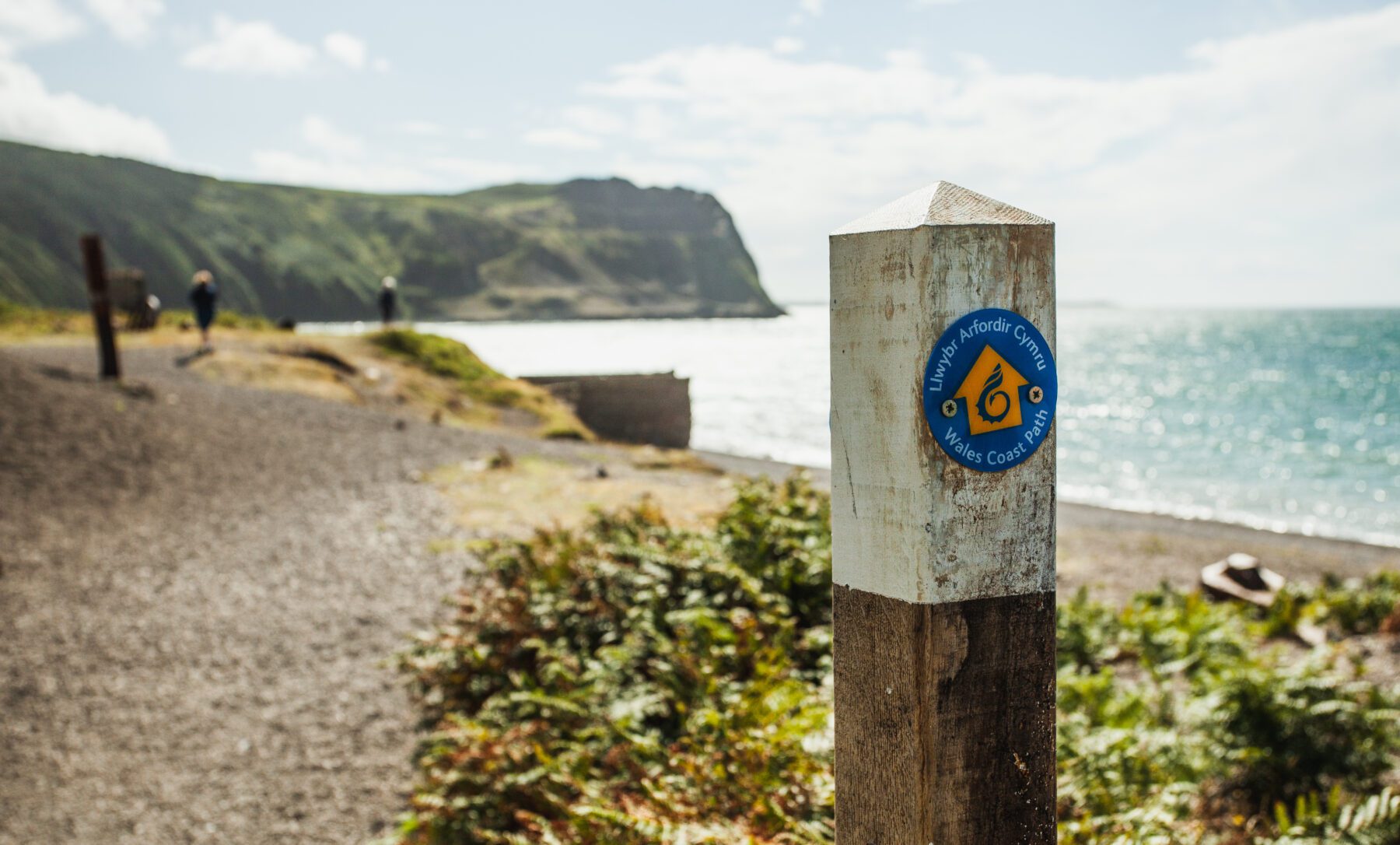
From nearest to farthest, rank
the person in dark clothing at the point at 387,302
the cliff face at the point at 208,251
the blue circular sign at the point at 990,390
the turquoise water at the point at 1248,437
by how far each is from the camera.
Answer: the blue circular sign at the point at 990,390 < the person in dark clothing at the point at 387,302 < the turquoise water at the point at 1248,437 < the cliff face at the point at 208,251

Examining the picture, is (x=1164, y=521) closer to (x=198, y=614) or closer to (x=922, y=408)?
(x=198, y=614)

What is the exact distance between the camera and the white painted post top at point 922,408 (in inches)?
67.9

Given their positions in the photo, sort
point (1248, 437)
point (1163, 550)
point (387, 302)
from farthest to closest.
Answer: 1. point (1248, 437)
2. point (387, 302)
3. point (1163, 550)

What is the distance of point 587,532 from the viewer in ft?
26.0

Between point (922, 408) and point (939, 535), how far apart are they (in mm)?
233

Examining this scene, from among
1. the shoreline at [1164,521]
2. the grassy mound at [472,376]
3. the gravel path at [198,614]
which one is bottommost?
the shoreline at [1164,521]

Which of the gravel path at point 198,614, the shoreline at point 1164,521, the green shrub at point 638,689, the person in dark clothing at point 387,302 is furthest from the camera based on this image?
the person in dark clothing at point 387,302

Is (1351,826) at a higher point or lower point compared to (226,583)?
higher

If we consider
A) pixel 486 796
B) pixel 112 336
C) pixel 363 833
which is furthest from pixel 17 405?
pixel 486 796

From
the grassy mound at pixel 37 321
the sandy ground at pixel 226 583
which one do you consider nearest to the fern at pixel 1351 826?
the sandy ground at pixel 226 583

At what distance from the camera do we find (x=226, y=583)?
9477 mm

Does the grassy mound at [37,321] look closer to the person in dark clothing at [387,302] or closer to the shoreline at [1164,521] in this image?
the person in dark clothing at [387,302]

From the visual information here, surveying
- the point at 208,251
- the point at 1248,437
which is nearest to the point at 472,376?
the point at 1248,437

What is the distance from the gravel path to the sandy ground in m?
0.02
